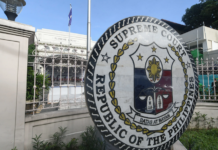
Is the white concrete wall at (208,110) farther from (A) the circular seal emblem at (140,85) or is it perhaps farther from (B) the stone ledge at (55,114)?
(B) the stone ledge at (55,114)

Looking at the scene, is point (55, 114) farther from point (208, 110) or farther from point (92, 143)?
point (208, 110)

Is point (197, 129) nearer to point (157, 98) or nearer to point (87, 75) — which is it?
point (157, 98)

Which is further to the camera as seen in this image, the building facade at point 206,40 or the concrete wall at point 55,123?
the building facade at point 206,40

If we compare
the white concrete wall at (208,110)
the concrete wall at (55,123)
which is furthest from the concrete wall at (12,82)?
the white concrete wall at (208,110)

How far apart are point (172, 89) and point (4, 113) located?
7.70 ft

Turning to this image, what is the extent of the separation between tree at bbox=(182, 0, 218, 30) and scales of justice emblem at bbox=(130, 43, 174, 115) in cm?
2267

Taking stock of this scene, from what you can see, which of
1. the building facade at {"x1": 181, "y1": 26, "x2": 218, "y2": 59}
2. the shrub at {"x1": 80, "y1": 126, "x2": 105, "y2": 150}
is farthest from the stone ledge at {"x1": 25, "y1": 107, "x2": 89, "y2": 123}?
the building facade at {"x1": 181, "y1": 26, "x2": 218, "y2": 59}

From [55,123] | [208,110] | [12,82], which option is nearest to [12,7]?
[12,82]

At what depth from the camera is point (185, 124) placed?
173 cm

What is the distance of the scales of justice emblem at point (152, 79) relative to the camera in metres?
1.45

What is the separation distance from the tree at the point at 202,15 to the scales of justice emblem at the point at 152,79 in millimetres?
22673

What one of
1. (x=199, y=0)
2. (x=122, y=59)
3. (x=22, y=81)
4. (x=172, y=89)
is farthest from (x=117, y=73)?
(x=199, y=0)

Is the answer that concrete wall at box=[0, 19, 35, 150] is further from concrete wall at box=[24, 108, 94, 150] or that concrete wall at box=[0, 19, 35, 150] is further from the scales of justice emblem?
the scales of justice emblem

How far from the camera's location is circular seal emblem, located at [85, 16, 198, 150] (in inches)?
49.3
